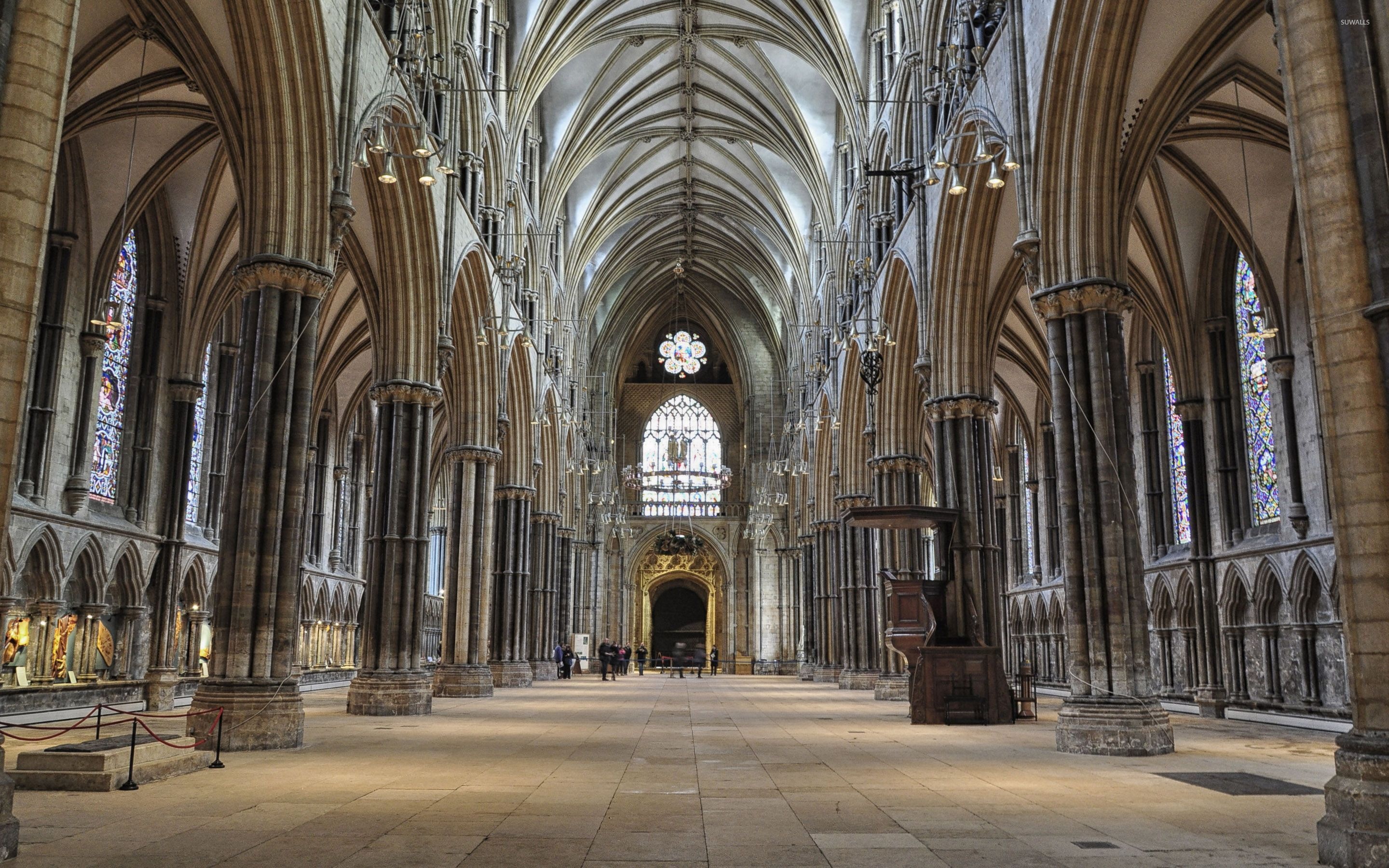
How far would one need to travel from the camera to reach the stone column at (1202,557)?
22.6 m

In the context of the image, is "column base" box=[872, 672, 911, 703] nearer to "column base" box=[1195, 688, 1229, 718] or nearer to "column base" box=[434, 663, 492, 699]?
"column base" box=[1195, 688, 1229, 718]

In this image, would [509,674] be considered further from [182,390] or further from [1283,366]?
[1283,366]

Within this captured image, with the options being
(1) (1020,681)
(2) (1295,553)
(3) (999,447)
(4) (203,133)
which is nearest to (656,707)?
(1) (1020,681)

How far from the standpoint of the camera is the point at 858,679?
102 feet

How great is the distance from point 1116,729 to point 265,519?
1053 centimetres

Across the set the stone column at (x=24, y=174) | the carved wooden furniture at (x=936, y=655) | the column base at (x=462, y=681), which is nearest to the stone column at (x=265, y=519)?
the stone column at (x=24, y=174)

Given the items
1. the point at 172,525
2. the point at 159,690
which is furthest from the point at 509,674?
the point at 159,690

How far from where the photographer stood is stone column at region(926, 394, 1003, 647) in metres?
18.5

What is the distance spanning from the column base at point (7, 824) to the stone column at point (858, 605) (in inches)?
995

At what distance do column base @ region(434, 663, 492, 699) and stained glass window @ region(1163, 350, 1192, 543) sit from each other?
1773 cm

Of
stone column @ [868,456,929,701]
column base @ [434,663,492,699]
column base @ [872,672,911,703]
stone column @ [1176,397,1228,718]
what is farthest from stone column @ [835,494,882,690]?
column base @ [434,663,492,699]

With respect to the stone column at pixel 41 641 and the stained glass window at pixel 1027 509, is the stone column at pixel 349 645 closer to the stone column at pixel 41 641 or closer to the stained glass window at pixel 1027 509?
the stone column at pixel 41 641

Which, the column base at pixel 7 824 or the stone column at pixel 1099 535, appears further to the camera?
the stone column at pixel 1099 535

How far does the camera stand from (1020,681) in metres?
19.4
